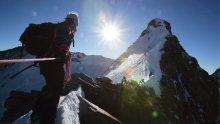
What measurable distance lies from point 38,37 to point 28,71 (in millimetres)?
135788

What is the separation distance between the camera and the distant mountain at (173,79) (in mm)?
34781

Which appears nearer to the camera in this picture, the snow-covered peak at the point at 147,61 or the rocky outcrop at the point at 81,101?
the rocky outcrop at the point at 81,101

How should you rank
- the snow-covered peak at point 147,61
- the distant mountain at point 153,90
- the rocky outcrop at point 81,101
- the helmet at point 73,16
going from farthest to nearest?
the snow-covered peak at point 147,61 → the distant mountain at point 153,90 → the rocky outcrop at point 81,101 → the helmet at point 73,16

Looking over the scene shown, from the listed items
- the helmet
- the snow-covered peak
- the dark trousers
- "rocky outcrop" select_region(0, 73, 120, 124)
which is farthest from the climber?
the snow-covered peak

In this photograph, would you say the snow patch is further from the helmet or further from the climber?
the helmet

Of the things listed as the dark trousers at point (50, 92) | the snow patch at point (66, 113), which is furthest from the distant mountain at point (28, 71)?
the dark trousers at point (50, 92)

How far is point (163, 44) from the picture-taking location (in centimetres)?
5094

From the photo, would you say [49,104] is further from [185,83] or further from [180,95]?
[185,83]

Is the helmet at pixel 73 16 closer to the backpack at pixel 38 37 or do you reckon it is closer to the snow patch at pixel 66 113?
the backpack at pixel 38 37

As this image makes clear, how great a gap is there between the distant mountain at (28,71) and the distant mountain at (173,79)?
65.4m

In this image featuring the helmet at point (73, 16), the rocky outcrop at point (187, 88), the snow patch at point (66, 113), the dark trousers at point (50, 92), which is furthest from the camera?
the rocky outcrop at point (187, 88)

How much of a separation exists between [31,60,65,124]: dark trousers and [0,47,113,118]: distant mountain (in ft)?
347

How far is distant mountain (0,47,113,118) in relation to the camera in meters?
122

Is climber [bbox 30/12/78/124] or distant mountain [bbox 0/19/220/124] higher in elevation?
distant mountain [bbox 0/19/220/124]
